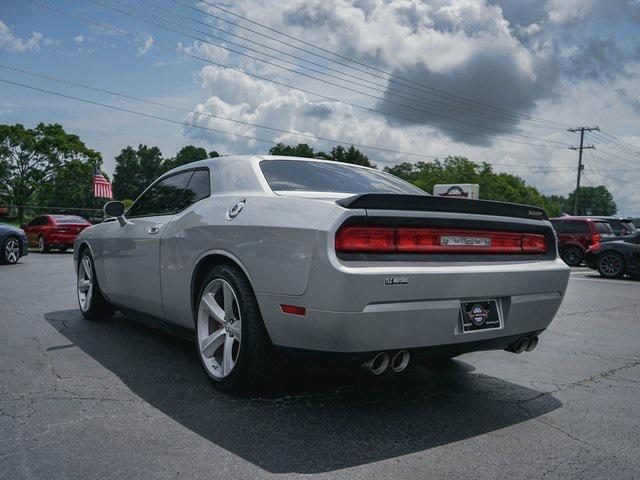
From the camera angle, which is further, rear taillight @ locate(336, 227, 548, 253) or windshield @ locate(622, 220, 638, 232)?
windshield @ locate(622, 220, 638, 232)

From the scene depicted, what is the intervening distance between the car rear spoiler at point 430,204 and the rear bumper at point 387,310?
1.12ft

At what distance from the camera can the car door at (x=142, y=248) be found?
455cm

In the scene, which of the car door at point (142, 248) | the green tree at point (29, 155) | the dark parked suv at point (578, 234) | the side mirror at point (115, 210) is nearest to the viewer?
the car door at point (142, 248)

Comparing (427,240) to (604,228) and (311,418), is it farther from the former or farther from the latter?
(604,228)

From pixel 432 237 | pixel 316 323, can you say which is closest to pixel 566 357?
pixel 432 237

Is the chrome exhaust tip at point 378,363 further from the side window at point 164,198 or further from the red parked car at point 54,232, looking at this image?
the red parked car at point 54,232

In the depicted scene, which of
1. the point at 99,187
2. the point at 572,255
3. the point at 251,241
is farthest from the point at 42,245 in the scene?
the point at 251,241

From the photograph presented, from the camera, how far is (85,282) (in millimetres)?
6199

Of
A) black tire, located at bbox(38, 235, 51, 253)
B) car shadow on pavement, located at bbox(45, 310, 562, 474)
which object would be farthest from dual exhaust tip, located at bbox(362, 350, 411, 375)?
black tire, located at bbox(38, 235, 51, 253)

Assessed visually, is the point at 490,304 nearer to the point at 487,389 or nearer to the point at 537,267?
the point at 537,267

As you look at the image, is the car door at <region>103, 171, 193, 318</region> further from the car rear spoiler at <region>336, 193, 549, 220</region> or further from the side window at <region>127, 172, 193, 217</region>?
the car rear spoiler at <region>336, 193, 549, 220</region>

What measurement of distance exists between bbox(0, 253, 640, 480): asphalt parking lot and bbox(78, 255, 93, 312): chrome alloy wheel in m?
0.82

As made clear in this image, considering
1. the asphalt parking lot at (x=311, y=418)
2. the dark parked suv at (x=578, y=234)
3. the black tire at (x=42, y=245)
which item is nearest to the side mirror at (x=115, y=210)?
the asphalt parking lot at (x=311, y=418)

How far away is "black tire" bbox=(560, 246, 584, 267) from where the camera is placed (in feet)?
63.0
